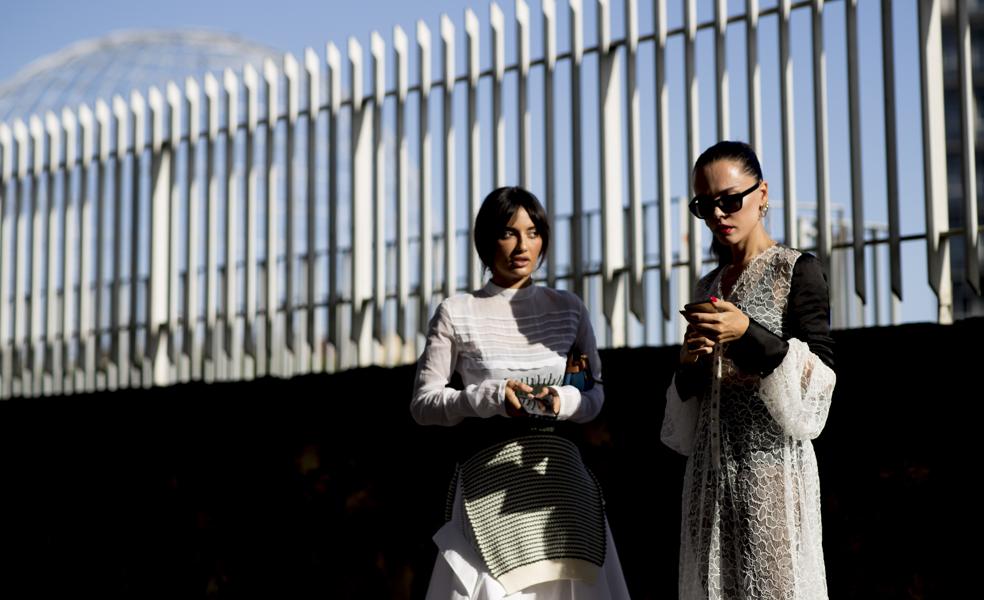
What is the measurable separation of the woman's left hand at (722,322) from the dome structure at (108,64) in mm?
20722

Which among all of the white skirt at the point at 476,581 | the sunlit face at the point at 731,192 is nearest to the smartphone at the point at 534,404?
the white skirt at the point at 476,581

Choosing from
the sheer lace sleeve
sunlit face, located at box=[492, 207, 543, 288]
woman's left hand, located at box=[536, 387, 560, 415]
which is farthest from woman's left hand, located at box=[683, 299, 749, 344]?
sunlit face, located at box=[492, 207, 543, 288]

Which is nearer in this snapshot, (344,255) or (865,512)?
(865,512)

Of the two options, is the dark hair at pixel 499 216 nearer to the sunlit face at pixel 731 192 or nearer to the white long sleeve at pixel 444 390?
the white long sleeve at pixel 444 390

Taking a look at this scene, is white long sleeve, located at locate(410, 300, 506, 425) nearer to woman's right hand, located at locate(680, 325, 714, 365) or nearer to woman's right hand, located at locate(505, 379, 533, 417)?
woman's right hand, located at locate(505, 379, 533, 417)

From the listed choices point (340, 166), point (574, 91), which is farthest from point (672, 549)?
point (340, 166)

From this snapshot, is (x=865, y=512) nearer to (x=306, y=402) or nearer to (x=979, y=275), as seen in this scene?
(x=979, y=275)

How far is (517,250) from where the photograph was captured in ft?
10.8

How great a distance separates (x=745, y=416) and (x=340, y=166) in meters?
5.48

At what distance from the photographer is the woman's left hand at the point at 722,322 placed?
2447 millimetres

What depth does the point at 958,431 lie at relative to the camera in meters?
3.60

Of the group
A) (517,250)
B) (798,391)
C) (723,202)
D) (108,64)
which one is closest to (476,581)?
(517,250)

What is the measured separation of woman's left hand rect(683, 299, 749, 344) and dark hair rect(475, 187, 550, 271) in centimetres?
91

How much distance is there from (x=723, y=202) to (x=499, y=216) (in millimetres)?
766
